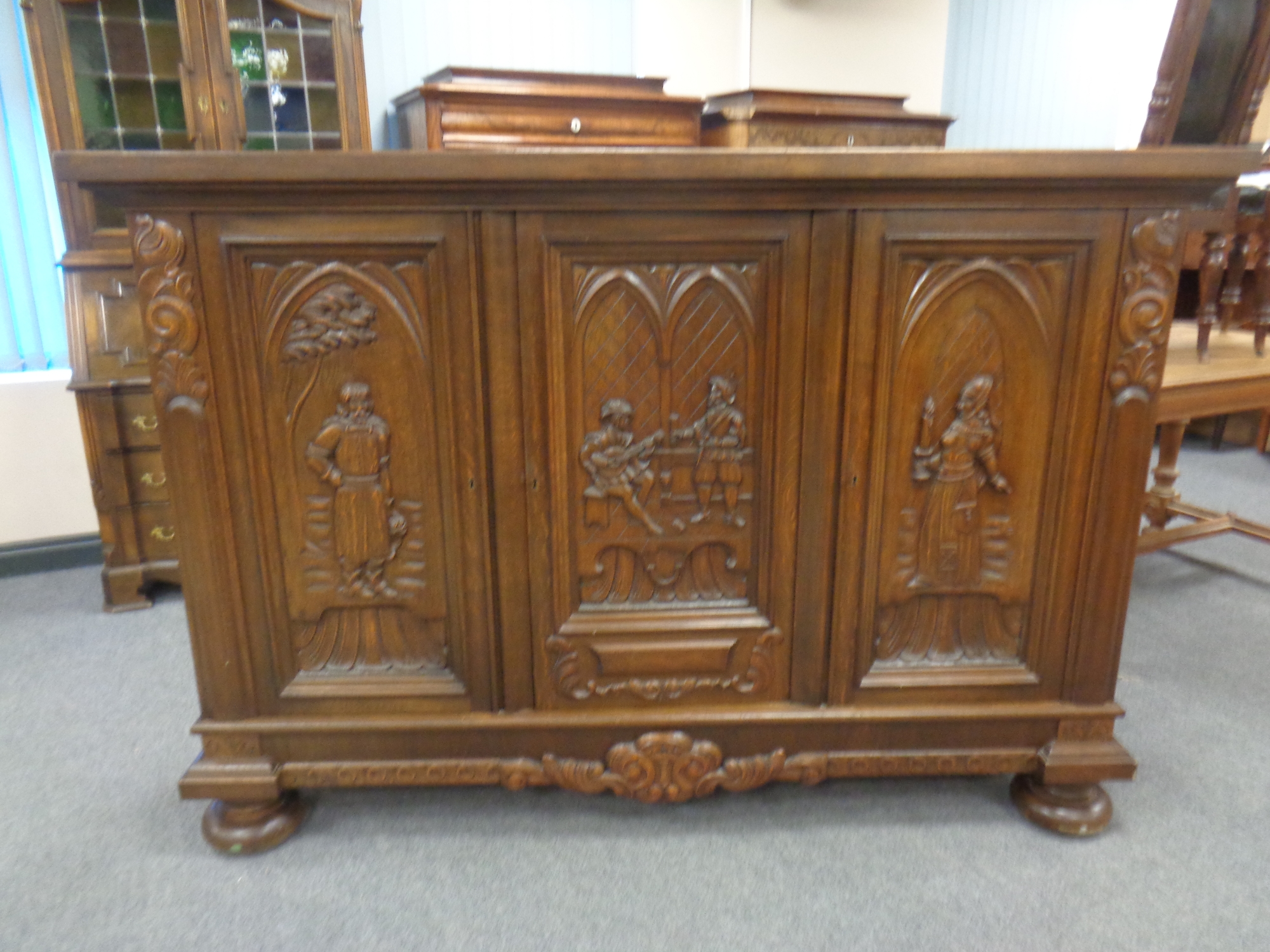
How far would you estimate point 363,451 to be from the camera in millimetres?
1350

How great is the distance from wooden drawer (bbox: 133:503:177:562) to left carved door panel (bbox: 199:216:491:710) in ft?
4.39

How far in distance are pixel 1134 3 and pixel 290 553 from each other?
5.00 m

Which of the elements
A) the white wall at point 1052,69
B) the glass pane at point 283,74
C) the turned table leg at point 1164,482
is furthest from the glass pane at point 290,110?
the white wall at point 1052,69

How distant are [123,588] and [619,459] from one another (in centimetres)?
185

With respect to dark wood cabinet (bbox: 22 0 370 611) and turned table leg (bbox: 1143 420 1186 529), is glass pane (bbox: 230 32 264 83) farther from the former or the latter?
turned table leg (bbox: 1143 420 1186 529)

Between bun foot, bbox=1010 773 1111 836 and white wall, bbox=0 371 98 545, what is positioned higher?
white wall, bbox=0 371 98 545

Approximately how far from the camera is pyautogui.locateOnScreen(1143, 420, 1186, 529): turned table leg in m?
2.62

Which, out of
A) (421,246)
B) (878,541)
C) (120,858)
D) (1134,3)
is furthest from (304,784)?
(1134,3)

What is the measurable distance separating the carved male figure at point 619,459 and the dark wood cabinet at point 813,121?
2.36 metres

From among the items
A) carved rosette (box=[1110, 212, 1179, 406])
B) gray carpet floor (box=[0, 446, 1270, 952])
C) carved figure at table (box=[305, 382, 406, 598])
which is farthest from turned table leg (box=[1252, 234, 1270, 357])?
carved figure at table (box=[305, 382, 406, 598])

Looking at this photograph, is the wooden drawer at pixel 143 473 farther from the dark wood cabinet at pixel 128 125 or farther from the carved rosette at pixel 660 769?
the carved rosette at pixel 660 769

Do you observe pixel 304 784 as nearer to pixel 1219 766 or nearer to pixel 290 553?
pixel 290 553

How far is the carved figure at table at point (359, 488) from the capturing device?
4.41ft

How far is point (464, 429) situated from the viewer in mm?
1354
